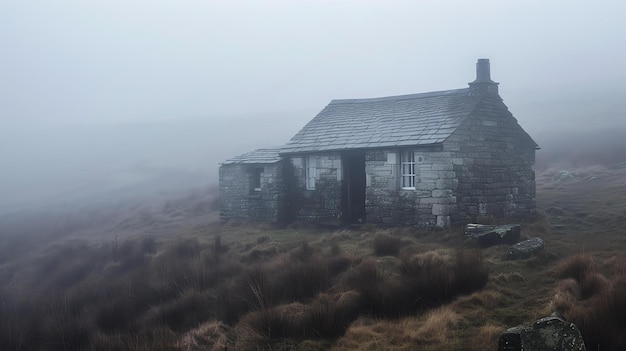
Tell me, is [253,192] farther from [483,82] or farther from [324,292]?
[324,292]

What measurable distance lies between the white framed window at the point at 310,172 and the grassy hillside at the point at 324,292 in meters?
2.89

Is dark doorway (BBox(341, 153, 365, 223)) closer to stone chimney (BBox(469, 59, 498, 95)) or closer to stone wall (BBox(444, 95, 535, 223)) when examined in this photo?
stone wall (BBox(444, 95, 535, 223))

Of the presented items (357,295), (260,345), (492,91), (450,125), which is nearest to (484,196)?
(450,125)

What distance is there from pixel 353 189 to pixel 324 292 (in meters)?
10.2

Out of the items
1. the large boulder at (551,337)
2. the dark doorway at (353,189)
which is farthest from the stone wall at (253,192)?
the large boulder at (551,337)

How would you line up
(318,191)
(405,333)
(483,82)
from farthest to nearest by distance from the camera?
(318,191) → (483,82) → (405,333)

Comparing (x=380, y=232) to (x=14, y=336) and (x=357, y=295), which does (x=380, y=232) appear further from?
(x=14, y=336)

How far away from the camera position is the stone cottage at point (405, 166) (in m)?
18.2

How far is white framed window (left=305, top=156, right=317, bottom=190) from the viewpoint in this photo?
21.7 metres

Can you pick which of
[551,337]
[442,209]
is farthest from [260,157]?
[551,337]

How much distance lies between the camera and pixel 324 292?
1087cm

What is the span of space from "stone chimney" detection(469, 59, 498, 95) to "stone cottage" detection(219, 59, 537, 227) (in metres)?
0.03

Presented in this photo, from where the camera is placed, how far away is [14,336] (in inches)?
414

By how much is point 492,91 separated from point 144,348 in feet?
50.7
